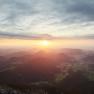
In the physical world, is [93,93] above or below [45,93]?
below

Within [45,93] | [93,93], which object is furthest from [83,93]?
[45,93]

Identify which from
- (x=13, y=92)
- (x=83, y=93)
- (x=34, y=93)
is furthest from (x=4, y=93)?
(x=83, y=93)

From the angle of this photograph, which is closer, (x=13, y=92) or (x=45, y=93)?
(x=13, y=92)

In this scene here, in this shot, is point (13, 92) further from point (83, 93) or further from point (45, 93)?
point (83, 93)

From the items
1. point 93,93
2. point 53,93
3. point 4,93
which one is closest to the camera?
point 4,93

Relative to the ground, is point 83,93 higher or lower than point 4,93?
lower

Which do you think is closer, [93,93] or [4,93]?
[4,93]

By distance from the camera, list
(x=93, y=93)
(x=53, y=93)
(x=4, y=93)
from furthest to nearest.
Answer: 1. (x=93, y=93)
2. (x=53, y=93)
3. (x=4, y=93)

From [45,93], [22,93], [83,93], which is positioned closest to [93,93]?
[83,93]

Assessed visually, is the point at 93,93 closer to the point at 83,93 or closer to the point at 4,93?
the point at 83,93
